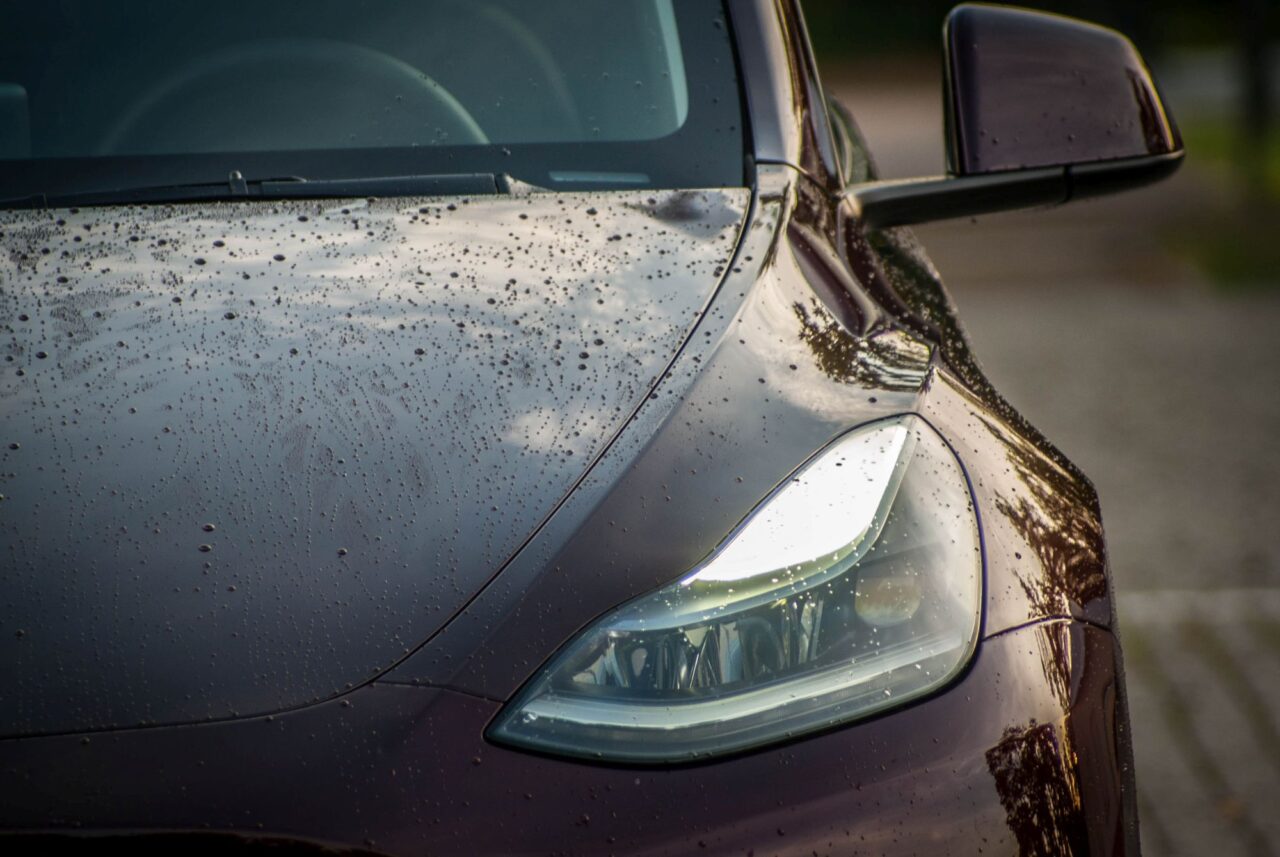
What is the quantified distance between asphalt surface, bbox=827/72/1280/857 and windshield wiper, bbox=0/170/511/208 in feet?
5.82

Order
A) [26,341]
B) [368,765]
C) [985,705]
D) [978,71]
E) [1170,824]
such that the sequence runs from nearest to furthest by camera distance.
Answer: [368,765] < [985,705] < [26,341] < [978,71] < [1170,824]

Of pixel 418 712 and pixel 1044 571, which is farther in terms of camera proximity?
pixel 1044 571

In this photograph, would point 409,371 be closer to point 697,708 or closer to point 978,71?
point 697,708

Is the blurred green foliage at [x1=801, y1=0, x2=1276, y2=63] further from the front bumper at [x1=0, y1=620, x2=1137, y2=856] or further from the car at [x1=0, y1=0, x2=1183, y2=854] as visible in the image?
the front bumper at [x1=0, y1=620, x2=1137, y2=856]

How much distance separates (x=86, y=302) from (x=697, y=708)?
0.82 m

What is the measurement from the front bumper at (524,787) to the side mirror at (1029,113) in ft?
3.47

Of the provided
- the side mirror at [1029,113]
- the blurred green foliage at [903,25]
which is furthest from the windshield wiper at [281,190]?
the blurred green foliage at [903,25]

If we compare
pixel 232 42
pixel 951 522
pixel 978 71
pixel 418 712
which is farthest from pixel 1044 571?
pixel 232 42

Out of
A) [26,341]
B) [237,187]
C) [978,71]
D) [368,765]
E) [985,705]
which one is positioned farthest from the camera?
[978,71]

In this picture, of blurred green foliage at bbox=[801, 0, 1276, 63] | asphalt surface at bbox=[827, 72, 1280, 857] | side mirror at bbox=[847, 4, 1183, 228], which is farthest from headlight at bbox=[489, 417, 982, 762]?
blurred green foliage at bbox=[801, 0, 1276, 63]

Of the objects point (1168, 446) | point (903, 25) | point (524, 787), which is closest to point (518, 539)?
point (524, 787)

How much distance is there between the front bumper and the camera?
46.5 inches

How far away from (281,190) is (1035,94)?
42.2 inches

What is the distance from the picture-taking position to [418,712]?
1.25m
